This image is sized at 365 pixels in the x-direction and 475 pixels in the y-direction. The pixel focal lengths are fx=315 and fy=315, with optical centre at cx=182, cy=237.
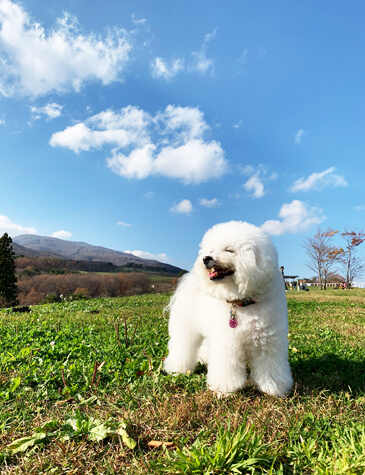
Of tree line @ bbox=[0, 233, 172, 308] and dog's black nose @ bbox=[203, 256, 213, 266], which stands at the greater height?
dog's black nose @ bbox=[203, 256, 213, 266]

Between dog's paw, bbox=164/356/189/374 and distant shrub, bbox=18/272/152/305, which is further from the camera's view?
distant shrub, bbox=18/272/152/305

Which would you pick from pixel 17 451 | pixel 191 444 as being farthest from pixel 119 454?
pixel 17 451

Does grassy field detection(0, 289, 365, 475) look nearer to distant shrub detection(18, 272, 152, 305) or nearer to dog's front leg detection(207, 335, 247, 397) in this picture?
dog's front leg detection(207, 335, 247, 397)

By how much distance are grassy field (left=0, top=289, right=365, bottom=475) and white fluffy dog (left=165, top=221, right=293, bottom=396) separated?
0.64ft

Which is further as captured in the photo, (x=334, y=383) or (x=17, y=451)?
(x=334, y=383)

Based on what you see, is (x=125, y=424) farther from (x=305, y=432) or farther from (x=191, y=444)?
(x=305, y=432)

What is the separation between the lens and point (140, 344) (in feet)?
15.1

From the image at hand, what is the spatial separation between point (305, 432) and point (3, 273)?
2723 centimetres

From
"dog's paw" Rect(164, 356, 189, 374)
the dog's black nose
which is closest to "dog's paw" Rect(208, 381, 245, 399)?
"dog's paw" Rect(164, 356, 189, 374)

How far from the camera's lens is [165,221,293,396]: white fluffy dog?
2777mm

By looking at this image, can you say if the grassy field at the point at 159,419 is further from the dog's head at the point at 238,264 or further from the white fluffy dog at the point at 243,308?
the dog's head at the point at 238,264

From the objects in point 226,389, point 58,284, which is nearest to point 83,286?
point 58,284

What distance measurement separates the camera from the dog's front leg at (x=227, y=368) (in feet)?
9.55

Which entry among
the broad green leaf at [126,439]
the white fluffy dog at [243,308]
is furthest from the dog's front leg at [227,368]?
the broad green leaf at [126,439]
